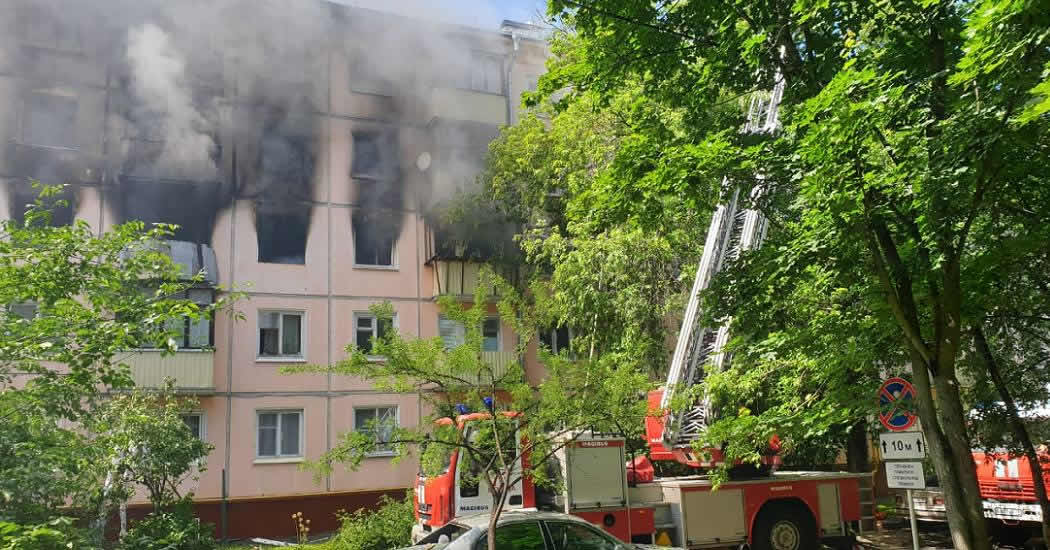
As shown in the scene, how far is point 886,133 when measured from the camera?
666 centimetres

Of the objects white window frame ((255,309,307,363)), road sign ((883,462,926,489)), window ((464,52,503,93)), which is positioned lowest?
road sign ((883,462,926,489))

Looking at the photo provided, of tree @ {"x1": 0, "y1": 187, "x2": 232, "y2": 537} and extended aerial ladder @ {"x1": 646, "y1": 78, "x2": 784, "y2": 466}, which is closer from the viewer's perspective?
tree @ {"x1": 0, "y1": 187, "x2": 232, "y2": 537}

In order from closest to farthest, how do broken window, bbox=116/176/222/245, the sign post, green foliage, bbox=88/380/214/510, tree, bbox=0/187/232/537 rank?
1. tree, bbox=0/187/232/537
2. the sign post
3. green foliage, bbox=88/380/214/510
4. broken window, bbox=116/176/222/245

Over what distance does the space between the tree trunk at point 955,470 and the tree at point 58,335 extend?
6.75 metres

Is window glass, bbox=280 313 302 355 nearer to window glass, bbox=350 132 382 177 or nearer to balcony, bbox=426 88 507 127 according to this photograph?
window glass, bbox=350 132 382 177

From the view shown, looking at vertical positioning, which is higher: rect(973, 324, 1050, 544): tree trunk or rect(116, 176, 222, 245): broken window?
rect(116, 176, 222, 245): broken window

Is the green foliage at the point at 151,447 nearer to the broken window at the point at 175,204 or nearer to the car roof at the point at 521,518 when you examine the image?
the broken window at the point at 175,204

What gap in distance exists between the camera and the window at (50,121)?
1878 centimetres

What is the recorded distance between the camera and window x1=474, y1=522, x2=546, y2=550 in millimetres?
8508

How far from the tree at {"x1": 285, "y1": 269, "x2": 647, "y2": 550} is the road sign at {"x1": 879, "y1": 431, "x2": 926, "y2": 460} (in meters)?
2.56

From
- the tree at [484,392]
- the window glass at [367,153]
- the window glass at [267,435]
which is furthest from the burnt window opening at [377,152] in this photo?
the tree at [484,392]

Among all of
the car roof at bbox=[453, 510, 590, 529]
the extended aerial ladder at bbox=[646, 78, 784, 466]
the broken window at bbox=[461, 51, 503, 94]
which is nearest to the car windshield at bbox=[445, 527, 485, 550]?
the car roof at bbox=[453, 510, 590, 529]

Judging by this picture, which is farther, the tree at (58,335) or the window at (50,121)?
the window at (50,121)

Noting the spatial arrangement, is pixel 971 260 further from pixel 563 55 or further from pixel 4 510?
pixel 563 55
